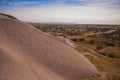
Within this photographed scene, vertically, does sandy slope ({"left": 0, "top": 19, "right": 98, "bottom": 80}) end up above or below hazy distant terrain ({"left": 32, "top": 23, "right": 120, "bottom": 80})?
above

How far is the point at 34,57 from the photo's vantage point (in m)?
11.9

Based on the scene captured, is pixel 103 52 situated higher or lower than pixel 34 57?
lower

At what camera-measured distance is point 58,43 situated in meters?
14.8

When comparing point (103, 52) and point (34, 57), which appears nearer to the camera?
point (34, 57)

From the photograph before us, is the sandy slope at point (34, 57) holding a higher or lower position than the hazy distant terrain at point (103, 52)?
higher

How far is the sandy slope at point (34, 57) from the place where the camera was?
10.4 meters

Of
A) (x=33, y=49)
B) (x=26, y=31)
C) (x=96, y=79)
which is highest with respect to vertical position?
(x=26, y=31)

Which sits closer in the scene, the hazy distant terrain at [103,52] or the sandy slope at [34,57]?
the sandy slope at [34,57]

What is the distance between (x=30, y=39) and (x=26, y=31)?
0.83 m

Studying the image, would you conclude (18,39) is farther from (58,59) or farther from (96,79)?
(96,79)

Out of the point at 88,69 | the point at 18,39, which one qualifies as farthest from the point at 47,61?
the point at 88,69

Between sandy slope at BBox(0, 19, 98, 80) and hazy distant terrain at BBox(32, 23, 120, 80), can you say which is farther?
hazy distant terrain at BBox(32, 23, 120, 80)

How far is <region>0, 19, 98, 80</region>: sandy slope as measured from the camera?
1038 cm

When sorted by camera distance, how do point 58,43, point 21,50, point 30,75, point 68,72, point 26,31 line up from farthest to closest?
1. point 58,43
2. point 26,31
3. point 68,72
4. point 21,50
5. point 30,75
